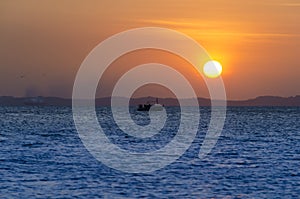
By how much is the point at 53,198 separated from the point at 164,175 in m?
12.4


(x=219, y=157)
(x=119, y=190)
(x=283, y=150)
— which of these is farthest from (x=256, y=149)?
(x=119, y=190)

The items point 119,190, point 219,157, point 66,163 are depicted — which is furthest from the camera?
point 219,157

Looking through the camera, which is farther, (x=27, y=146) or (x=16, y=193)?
(x=27, y=146)

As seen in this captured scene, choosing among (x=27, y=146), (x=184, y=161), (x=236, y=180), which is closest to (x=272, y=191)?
(x=236, y=180)

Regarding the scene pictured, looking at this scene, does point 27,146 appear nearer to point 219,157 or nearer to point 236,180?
point 219,157

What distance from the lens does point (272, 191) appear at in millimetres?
43625

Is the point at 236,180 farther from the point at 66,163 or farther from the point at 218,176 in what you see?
the point at 66,163

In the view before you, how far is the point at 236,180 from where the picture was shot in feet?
158

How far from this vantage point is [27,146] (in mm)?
78938

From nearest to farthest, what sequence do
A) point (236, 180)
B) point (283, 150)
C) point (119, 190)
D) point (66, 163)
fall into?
point (119, 190) < point (236, 180) < point (66, 163) < point (283, 150)

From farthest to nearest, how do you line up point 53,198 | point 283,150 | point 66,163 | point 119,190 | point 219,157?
point 283,150, point 219,157, point 66,163, point 119,190, point 53,198

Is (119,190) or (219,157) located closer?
(119,190)

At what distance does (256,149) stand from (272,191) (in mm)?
33485

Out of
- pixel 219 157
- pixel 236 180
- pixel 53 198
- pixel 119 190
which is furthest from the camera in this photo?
pixel 219 157
